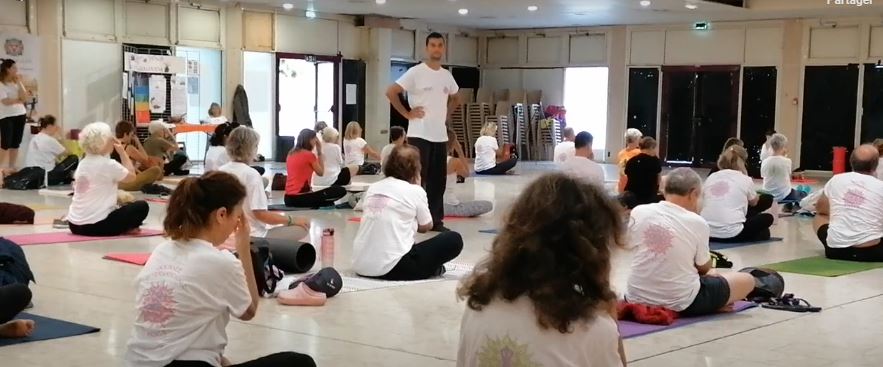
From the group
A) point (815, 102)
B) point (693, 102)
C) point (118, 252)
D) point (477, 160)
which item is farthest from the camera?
point (693, 102)

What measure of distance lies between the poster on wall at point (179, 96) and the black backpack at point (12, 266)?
14.0 m

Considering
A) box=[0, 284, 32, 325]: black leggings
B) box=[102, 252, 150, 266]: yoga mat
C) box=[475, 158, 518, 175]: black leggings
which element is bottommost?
box=[475, 158, 518, 175]: black leggings

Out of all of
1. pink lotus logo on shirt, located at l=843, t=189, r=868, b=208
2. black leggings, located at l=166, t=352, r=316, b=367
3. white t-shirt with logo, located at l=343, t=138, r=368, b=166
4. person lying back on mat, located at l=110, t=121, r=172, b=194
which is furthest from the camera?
white t-shirt with logo, located at l=343, t=138, r=368, b=166

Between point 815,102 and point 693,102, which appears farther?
point 693,102

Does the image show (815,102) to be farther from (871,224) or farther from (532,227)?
(532,227)

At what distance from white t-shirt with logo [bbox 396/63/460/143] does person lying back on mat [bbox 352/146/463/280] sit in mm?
2558

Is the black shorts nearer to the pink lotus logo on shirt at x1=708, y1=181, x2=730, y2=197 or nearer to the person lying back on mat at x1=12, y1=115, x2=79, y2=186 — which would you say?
the pink lotus logo on shirt at x1=708, y1=181, x2=730, y2=197

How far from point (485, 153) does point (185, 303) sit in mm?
15439

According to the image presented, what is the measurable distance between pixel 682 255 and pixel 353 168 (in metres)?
9.37

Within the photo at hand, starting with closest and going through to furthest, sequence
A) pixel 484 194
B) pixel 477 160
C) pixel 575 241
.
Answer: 1. pixel 575 241
2. pixel 484 194
3. pixel 477 160

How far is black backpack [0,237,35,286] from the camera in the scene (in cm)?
544

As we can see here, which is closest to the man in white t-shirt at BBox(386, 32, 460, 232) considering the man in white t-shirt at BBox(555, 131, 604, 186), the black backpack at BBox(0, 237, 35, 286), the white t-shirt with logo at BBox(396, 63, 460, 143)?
the white t-shirt with logo at BBox(396, 63, 460, 143)

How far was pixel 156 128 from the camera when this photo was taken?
15.1 meters

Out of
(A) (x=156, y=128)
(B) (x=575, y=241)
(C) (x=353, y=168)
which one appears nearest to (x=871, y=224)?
(B) (x=575, y=241)
